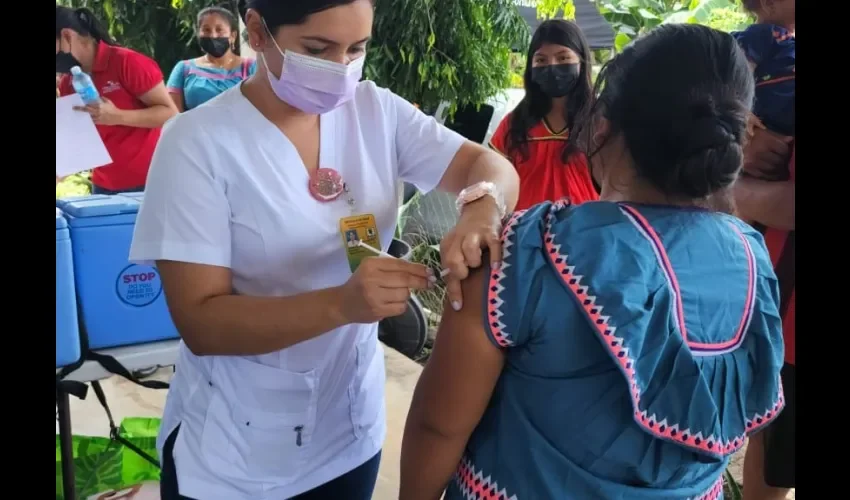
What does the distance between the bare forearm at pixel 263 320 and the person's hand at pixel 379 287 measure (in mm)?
23

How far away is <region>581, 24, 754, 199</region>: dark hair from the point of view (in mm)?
841

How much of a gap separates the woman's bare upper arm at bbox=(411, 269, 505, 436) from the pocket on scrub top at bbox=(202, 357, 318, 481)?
24 centimetres

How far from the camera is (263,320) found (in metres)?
0.96

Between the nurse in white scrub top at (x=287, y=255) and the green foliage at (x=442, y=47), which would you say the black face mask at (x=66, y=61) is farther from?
the nurse in white scrub top at (x=287, y=255)

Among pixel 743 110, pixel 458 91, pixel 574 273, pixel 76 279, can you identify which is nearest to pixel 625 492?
pixel 574 273

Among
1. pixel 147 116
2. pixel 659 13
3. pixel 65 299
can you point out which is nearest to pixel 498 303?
pixel 65 299

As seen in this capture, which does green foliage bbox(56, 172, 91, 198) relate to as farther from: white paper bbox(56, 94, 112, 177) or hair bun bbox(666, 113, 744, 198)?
hair bun bbox(666, 113, 744, 198)

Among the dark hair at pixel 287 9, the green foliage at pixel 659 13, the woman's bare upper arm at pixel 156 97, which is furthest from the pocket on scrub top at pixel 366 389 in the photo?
the green foliage at pixel 659 13

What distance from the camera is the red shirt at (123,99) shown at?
284 cm

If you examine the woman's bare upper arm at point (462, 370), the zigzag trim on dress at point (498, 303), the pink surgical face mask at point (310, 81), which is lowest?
the woman's bare upper arm at point (462, 370)

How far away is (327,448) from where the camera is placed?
46.1 inches

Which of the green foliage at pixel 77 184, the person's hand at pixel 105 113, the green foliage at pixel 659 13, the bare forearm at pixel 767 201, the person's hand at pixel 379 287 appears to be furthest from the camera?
the green foliage at pixel 659 13

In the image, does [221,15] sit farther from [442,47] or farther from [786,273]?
[786,273]
